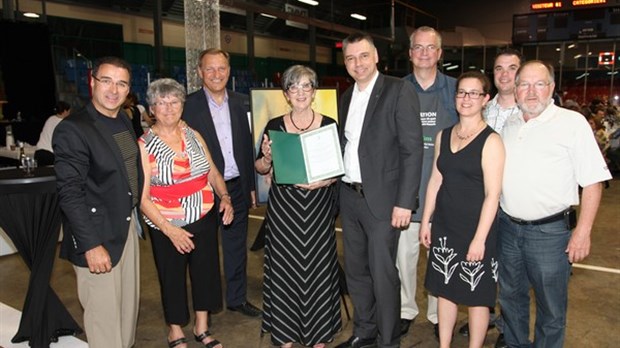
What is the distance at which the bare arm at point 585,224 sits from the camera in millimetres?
2188

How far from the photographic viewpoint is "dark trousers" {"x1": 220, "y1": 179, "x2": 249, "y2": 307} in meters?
3.41

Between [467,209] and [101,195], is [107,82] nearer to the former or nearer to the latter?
[101,195]

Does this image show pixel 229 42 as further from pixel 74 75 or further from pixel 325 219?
pixel 325 219

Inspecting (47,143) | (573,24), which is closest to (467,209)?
(47,143)

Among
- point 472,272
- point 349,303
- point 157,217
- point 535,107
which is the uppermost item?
point 535,107

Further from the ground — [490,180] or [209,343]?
[490,180]

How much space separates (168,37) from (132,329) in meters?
15.1

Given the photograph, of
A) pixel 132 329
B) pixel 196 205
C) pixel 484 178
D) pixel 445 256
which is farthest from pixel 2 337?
pixel 484 178

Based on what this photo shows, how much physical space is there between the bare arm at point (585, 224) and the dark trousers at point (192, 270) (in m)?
1.85

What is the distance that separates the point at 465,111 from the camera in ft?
7.66

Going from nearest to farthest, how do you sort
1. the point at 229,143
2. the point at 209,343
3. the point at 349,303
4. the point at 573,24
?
the point at 209,343
the point at 229,143
the point at 349,303
the point at 573,24

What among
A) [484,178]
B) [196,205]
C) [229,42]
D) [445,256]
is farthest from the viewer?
[229,42]

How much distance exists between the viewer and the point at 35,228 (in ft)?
9.41

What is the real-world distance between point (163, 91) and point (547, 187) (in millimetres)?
1930
